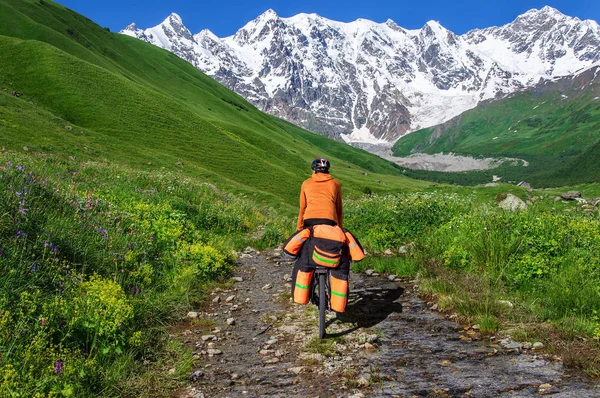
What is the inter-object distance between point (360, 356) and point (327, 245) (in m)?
2.30

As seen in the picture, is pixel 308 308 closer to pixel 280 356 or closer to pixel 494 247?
pixel 280 356

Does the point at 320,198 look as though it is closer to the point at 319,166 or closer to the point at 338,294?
the point at 319,166

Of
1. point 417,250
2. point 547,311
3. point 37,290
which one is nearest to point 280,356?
point 37,290

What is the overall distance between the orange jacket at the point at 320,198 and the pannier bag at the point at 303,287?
4.35 feet

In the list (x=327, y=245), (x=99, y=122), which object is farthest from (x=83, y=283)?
(x=99, y=122)

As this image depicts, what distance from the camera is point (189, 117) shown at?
73562 mm

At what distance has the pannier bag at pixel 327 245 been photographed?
336 inches

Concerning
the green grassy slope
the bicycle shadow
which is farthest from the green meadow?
the green grassy slope

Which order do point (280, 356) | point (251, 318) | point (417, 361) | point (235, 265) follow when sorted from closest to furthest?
point (417, 361)
point (280, 356)
point (251, 318)
point (235, 265)

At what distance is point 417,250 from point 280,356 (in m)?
7.71

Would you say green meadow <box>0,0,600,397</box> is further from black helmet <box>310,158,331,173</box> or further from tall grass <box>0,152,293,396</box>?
black helmet <box>310,158,331,173</box>

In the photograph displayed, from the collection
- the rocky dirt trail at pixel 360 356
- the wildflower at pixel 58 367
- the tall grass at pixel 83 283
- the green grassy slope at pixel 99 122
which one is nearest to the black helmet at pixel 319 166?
the rocky dirt trail at pixel 360 356

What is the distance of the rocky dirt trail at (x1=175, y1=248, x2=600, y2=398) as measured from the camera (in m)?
6.16

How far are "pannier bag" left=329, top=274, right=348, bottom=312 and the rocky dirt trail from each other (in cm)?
62
